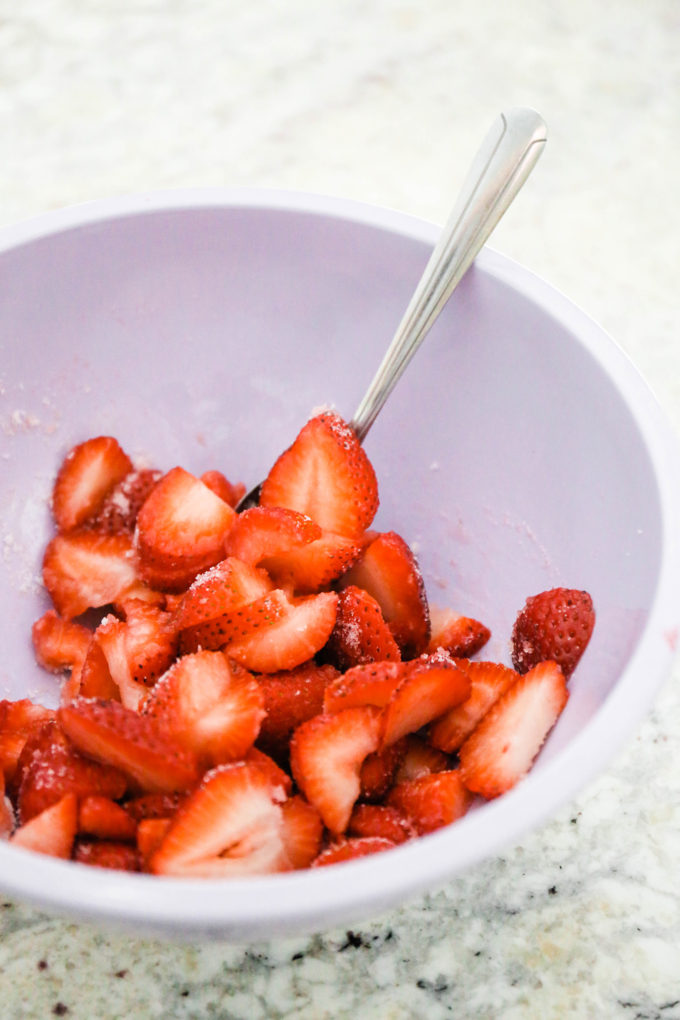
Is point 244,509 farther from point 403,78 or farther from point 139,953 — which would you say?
point 403,78

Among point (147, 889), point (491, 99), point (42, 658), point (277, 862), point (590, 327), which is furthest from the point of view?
point (491, 99)

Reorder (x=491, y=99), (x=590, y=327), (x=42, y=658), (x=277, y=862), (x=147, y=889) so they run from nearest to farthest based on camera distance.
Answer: (x=147, y=889) < (x=277, y=862) < (x=590, y=327) < (x=42, y=658) < (x=491, y=99)

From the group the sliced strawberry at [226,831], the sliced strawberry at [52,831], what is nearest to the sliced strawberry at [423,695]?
the sliced strawberry at [226,831]

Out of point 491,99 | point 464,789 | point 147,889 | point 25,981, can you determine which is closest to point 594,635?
point 464,789

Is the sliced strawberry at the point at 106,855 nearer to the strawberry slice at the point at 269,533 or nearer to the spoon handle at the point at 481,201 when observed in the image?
the strawberry slice at the point at 269,533

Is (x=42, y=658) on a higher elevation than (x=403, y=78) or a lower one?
lower

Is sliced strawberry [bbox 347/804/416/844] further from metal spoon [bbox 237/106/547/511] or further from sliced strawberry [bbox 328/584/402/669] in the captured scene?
metal spoon [bbox 237/106/547/511]

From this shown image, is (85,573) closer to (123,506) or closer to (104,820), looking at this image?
(123,506)
